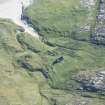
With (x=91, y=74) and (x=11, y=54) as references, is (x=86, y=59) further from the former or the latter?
(x=11, y=54)

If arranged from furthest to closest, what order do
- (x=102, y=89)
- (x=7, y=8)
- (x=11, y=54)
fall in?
(x=7, y=8), (x=11, y=54), (x=102, y=89)

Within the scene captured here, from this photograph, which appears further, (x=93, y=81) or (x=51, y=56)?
(x=51, y=56)

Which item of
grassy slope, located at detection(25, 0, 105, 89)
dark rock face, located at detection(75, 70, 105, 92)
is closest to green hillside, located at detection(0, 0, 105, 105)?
grassy slope, located at detection(25, 0, 105, 89)

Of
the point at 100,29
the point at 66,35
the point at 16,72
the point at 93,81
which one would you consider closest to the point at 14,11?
the point at 66,35

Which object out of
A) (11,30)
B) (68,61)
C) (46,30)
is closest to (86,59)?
(68,61)

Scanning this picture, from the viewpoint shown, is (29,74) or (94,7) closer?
(29,74)

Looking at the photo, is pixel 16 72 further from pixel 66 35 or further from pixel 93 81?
pixel 93 81

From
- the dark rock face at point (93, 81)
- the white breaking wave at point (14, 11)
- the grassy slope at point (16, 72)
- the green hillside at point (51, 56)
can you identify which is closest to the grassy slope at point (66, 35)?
the green hillside at point (51, 56)

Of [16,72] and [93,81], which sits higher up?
[16,72]
